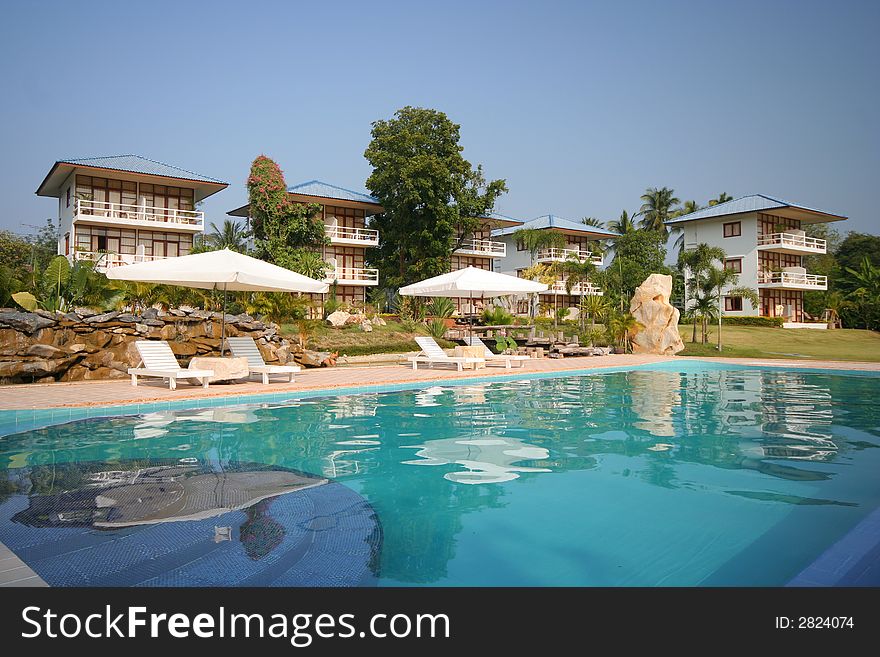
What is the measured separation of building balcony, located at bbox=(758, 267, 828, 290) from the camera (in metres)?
39.4

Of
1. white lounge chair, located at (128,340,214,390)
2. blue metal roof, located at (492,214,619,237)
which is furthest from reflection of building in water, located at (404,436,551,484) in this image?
blue metal roof, located at (492,214,619,237)

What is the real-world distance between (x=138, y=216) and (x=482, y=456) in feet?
96.5

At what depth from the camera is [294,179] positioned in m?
35.4

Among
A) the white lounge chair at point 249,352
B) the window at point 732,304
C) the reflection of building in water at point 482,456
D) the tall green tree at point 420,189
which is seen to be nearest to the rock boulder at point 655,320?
the tall green tree at point 420,189

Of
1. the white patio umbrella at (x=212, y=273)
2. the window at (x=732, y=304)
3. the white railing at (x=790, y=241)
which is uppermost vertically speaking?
the white railing at (x=790, y=241)

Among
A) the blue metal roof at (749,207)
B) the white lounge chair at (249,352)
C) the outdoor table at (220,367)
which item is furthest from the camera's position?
the blue metal roof at (749,207)

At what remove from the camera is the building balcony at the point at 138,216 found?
28.5 m

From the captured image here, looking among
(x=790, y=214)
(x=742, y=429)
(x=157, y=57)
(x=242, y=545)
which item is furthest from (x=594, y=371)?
(x=790, y=214)

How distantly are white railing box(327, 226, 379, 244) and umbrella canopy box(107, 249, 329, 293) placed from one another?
24.0 metres

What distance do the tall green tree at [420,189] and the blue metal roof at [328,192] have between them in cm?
115

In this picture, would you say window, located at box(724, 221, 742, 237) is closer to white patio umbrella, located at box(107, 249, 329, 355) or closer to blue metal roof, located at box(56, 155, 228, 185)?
blue metal roof, located at box(56, 155, 228, 185)

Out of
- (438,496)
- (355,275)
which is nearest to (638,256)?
(355,275)

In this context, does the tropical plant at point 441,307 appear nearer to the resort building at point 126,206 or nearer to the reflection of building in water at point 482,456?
the resort building at point 126,206

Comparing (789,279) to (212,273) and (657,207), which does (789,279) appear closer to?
(657,207)
